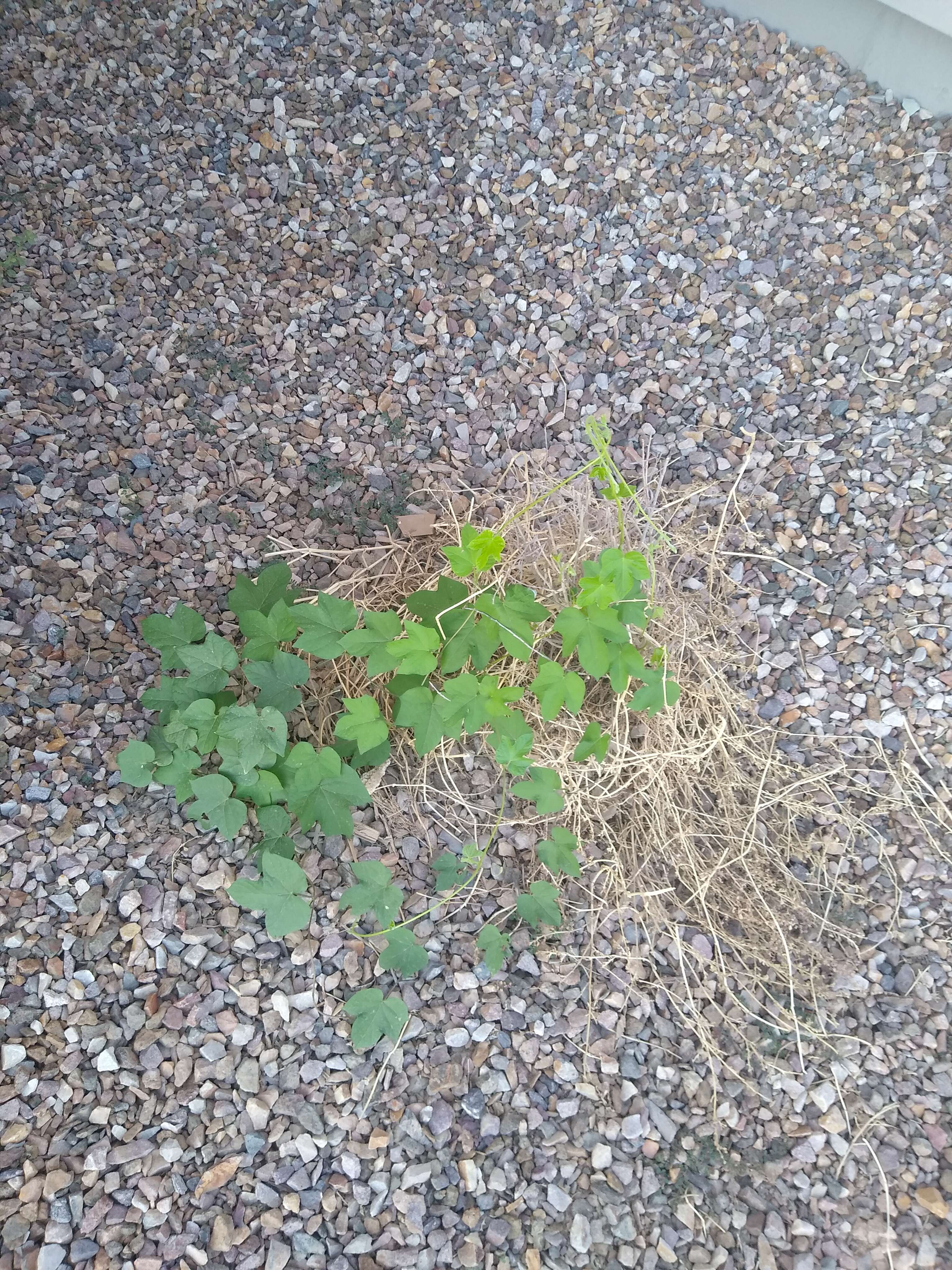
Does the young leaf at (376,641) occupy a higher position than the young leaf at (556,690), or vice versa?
the young leaf at (556,690)

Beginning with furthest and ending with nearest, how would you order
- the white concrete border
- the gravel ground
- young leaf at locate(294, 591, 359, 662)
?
the white concrete border → young leaf at locate(294, 591, 359, 662) → the gravel ground

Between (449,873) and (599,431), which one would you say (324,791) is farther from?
(599,431)

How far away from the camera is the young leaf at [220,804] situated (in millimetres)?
1488

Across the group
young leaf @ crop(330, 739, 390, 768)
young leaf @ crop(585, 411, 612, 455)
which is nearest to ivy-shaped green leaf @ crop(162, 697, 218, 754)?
young leaf @ crop(330, 739, 390, 768)

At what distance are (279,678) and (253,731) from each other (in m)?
0.11

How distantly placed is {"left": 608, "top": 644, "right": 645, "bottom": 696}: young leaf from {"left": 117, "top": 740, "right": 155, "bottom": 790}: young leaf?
0.78 m

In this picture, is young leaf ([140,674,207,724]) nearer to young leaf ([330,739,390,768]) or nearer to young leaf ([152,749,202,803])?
young leaf ([152,749,202,803])

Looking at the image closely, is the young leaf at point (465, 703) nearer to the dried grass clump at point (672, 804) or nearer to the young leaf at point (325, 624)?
the young leaf at point (325, 624)

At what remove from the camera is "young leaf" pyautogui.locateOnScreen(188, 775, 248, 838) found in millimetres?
1488

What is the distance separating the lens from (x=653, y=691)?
61.5 inches

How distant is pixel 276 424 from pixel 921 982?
1748 mm

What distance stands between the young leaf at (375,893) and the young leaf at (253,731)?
238mm

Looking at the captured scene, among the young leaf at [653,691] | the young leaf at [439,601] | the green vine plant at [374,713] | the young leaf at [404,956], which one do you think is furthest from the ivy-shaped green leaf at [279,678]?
the young leaf at [653,691]

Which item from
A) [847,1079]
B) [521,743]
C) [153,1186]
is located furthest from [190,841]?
[847,1079]
